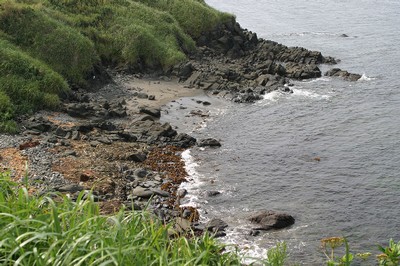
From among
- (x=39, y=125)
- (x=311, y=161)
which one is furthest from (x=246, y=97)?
(x=39, y=125)

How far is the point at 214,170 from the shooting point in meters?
23.8

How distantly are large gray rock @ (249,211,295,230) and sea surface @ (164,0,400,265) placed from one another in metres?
0.30

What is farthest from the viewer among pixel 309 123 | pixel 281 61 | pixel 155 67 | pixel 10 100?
pixel 281 61

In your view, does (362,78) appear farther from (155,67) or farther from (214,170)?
(214,170)

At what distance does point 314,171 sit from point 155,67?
20095 mm

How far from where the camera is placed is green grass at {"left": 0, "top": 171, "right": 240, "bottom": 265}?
21.0 ft

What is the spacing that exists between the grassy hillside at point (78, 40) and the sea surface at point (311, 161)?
759 centimetres

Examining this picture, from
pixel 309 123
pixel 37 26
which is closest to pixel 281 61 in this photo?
pixel 309 123

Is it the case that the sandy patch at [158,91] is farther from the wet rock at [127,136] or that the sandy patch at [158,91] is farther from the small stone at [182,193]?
the small stone at [182,193]

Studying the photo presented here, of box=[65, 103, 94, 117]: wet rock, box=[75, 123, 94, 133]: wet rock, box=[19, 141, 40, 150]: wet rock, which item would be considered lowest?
box=[19, 141, 40, 150]: wet rock

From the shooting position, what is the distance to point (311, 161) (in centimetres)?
2502

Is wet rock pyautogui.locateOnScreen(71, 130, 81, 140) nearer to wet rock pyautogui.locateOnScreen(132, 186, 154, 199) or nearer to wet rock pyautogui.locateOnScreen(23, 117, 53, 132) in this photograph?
wet rock pyautogui.locateOnScreen(23, 117, 53, 132)

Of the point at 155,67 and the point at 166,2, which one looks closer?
the point at 155,67

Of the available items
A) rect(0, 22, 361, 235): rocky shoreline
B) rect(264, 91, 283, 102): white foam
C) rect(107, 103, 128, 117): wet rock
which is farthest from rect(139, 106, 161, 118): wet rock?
rect(264, 91, 283, 102): white foam
